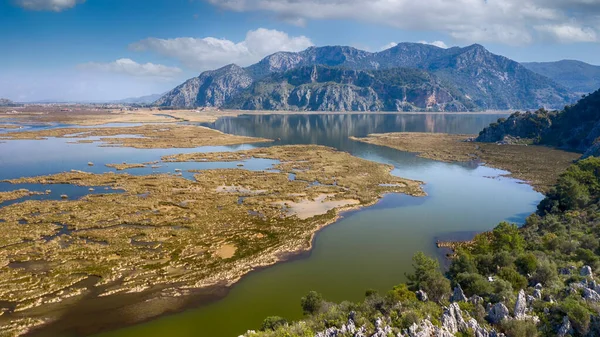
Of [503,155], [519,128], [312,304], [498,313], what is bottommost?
[312,304]

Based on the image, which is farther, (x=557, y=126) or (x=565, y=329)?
(x=557, y=126)

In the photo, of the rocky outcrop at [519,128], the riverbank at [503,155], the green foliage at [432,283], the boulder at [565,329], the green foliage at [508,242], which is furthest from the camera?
the rocky outcrop at [519,128]

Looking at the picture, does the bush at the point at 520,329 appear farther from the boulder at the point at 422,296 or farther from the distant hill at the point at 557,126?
the distant hill at the point at 557,126

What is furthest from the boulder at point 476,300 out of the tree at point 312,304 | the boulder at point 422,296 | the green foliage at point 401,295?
the tree at point 312,304

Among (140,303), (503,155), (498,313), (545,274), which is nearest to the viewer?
(498,313)

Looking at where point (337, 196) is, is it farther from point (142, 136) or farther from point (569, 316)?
point (142, 136)

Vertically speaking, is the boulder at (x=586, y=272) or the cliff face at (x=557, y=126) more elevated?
the cliff face at (x=557, y=126)

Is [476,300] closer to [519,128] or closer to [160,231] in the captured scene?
[160,231]

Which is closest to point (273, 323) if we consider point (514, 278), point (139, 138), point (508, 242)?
point (514, 278)

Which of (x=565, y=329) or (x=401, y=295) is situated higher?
(x=565, y=329)
